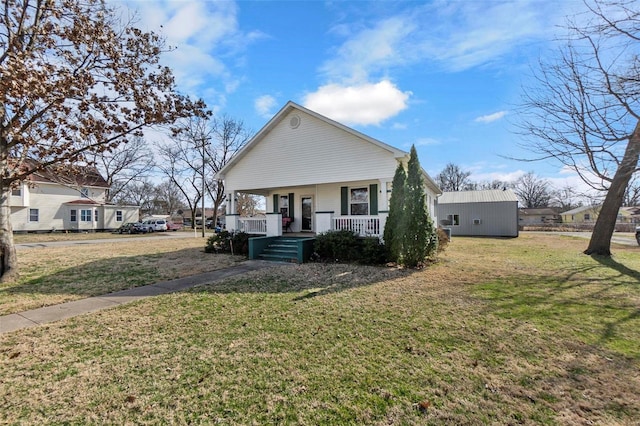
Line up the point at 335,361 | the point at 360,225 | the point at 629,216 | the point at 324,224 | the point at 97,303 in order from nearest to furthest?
the point at 335,361, the point at 97,303, the point at 360,225, the point at 324,224, the point at 629,216

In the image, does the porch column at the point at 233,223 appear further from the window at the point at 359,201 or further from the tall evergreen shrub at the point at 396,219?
the tall evergreen shrub at the point at 396,219

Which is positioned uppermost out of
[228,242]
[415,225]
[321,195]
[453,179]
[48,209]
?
[453,179]

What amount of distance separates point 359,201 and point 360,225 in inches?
91.3

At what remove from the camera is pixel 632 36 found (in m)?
7.12

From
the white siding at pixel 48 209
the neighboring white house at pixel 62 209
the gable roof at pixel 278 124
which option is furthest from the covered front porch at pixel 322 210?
the white siding at pixel 48 209

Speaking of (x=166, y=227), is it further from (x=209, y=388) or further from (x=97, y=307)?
(x=209, y=388)

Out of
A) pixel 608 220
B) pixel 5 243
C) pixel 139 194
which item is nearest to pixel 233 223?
pixel 5 243

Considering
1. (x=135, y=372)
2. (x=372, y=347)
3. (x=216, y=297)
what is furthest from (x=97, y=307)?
(x=372, y=347)

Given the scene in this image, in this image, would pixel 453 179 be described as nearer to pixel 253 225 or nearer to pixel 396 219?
pixel 253 225

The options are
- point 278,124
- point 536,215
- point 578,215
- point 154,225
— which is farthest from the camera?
point 578,215

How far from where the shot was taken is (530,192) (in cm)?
7531

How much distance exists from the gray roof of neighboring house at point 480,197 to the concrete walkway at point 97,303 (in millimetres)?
26256

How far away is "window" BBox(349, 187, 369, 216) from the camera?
13875 mm

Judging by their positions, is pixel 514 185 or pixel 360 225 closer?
pixel 360 225
